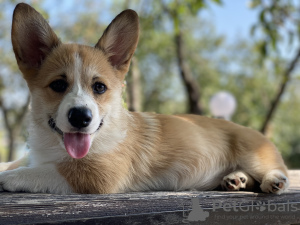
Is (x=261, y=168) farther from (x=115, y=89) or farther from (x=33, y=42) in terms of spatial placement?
(x=33, y=42)

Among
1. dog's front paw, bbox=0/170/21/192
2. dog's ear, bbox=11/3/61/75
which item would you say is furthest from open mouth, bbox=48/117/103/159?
dog's ear, bbox=11/3/61/75

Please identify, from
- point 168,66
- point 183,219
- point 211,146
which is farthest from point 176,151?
point 168,66

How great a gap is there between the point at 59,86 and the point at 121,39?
0.64m

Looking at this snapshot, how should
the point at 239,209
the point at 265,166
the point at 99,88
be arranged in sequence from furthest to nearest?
the point at 265,166
the point at 99,88
the point at 239,209

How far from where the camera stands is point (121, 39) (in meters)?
2.71

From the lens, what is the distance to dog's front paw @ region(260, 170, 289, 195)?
2.54 m

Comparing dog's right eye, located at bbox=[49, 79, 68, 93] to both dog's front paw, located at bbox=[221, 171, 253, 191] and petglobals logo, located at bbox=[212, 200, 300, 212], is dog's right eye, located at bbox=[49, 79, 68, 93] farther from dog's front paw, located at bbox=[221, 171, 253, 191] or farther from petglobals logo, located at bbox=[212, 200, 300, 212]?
dog's front paw, located at bbox=[221, 171, 253, 191]

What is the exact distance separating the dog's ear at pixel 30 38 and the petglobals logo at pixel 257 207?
1.51 meters

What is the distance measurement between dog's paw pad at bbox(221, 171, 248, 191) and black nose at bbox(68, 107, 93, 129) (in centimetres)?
119

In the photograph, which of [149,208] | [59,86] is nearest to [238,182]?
[149,208]

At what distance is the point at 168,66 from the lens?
19.8m

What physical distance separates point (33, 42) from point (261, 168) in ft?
6.30

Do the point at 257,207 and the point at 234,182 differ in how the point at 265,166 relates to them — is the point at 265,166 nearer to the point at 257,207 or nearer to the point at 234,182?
the point at 234,182

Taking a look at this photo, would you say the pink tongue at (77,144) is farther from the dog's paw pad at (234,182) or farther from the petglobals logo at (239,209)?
the dog's paw pad at (234,182)
